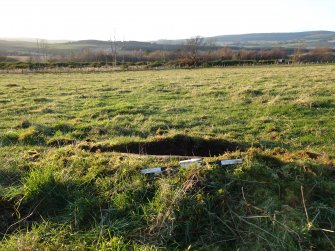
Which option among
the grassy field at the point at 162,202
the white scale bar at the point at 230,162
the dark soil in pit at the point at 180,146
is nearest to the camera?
the grassy field at the point at 162,202

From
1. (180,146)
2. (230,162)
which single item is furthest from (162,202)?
(180,146)

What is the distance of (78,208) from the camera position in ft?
14.6

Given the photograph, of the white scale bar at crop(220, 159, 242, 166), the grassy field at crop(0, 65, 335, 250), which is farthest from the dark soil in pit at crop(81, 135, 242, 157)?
the white scale bar at crop(220, 159, 242, 166)

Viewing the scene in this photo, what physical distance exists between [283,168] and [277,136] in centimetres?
404

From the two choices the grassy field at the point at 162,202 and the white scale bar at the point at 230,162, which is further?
the white scale bar at the point at 230,162

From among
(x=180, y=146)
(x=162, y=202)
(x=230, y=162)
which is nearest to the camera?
(x=162, y=202)

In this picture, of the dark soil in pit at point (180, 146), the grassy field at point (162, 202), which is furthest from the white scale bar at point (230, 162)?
the dark soil in pit at point (180, 146)

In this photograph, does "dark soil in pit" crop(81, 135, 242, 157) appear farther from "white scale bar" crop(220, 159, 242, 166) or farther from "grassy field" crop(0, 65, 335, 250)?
"white scale bar" crop(220, 159, 242, 166)

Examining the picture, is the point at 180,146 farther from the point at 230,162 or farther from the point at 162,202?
the point at 162,202

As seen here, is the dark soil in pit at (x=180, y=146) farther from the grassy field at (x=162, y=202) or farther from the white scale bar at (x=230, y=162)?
the white scale bar at (x=230, y=162)

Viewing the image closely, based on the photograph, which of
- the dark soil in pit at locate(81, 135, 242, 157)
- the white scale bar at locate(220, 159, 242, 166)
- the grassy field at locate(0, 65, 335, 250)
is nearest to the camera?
the grassy field at locate(0, 65, 335, 250)

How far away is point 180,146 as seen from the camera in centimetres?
764

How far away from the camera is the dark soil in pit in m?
7.28

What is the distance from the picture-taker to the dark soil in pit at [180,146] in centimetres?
728
